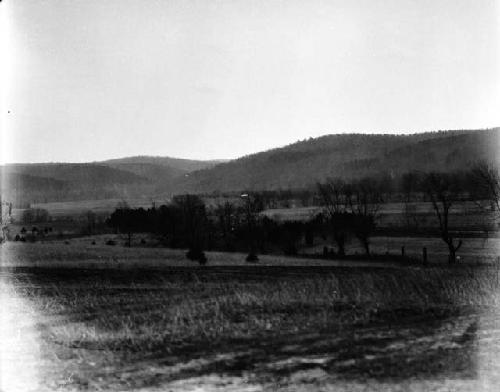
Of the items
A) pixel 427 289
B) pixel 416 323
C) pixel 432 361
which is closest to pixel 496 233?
pixel 427 289

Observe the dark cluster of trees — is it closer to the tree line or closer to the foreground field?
the tree line

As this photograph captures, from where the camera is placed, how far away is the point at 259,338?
13953 mm

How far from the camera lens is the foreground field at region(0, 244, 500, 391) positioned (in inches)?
428

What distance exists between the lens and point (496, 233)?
207ft

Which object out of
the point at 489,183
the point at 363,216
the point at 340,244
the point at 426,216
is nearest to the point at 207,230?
the point at 340,244

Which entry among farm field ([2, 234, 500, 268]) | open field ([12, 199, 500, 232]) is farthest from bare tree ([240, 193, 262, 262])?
open field ([12, 199, 500, 232])

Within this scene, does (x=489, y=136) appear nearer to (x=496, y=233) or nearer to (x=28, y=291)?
(x=496, y=233)

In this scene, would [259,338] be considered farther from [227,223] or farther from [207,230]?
[227,223]

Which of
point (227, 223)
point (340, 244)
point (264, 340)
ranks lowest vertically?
point (340, 244)

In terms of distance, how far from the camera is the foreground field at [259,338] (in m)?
10.9

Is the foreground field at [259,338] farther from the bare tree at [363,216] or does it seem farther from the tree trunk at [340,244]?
the bare tree at [363,216]

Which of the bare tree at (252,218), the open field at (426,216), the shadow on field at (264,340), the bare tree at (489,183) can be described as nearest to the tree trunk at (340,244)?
the bare tree at (252,218)

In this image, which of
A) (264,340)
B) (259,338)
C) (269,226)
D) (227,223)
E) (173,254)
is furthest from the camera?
(227,223)

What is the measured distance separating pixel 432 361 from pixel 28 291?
1677cm
